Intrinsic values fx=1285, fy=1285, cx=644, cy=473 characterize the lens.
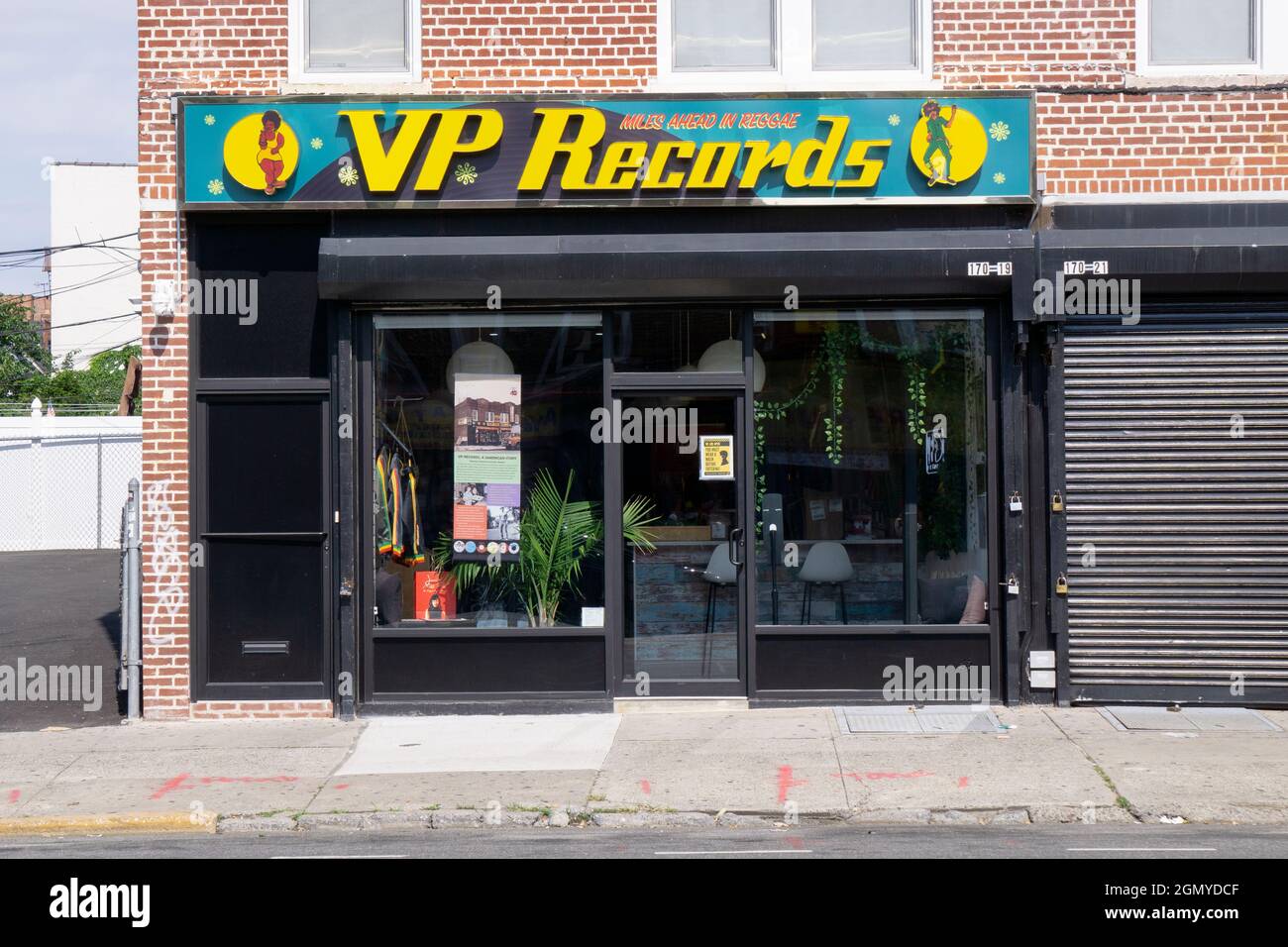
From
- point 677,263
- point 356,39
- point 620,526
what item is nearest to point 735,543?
point 620,526

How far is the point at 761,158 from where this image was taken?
31.8 ft

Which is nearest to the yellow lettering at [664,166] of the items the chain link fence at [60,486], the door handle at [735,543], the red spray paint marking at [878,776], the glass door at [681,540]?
the glass door at [681,540]

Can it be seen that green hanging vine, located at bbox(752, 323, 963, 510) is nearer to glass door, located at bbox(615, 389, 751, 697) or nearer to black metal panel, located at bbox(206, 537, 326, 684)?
glass door, located at bbox(615, 389, 751, 697)

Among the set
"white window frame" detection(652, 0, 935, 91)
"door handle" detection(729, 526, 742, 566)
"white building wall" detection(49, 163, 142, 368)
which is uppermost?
"white building wall" detection(49, 163, 142, 368)

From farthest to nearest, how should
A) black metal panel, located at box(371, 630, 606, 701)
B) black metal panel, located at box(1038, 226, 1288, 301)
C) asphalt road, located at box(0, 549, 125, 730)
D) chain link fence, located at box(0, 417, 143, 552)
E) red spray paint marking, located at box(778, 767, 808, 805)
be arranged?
chain link fence, located at box(0, 417, 143, 552) → asphalt road, located at box(0, 549, 125, 730) → black metal panel, located at box(371, 630, 606, 701) → black metal panel, located at box(1038, 226, 1288, 301) → red spray paint marking, located at box(778, 767, 808, 805)

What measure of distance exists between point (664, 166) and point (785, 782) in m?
4.66

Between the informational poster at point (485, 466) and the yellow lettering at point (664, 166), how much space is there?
1.87 meters

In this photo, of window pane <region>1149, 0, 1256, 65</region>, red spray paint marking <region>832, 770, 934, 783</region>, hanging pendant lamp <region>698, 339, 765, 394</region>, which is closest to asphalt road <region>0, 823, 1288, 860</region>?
red spray paint marking <region>832, 770, 934, 783</region>

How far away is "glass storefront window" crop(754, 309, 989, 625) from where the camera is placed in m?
10.1

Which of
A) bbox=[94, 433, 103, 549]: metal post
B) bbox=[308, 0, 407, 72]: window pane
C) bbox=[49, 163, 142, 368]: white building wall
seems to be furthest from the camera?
bbox=[49, 163, 142, 368]: white building wall

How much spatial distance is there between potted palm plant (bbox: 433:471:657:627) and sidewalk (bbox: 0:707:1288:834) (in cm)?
99
